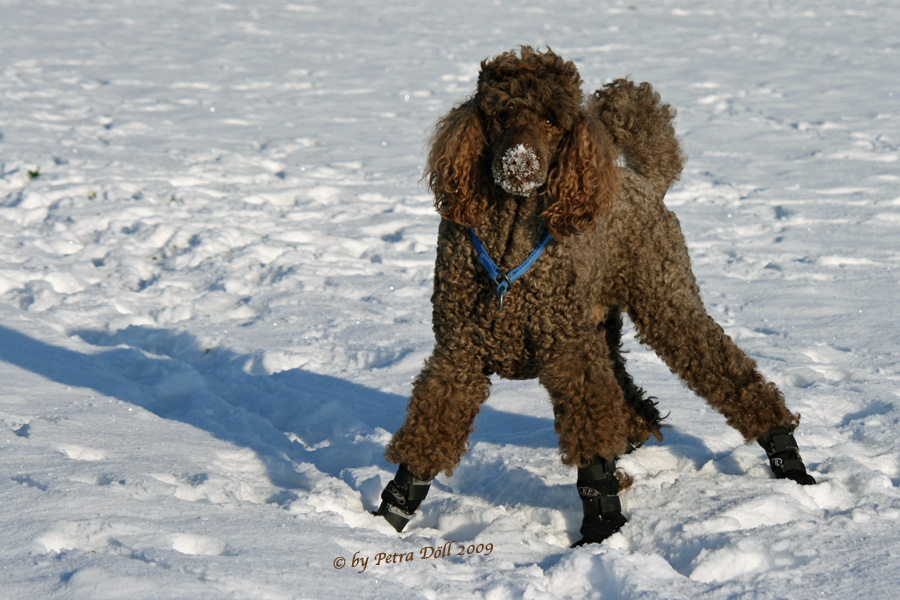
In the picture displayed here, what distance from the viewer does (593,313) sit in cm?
339

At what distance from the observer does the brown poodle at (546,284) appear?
2729mm

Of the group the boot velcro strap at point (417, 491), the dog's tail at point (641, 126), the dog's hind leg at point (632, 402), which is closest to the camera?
the boot velcro strap at point (417, 491)

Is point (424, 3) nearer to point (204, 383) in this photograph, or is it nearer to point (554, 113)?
point (204, 383)

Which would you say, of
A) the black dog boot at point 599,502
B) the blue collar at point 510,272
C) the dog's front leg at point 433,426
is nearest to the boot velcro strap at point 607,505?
the black dog boot at point 599,502

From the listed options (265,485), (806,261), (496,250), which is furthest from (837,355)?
(265,485)

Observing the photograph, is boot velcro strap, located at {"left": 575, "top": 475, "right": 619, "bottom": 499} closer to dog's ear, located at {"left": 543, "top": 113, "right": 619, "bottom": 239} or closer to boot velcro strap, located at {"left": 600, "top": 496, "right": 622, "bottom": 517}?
boot velcro strap, located at {"left": 600, "top": 496, "right": 622, "bottom": 517}

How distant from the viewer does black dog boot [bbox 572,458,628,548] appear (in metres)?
2.94

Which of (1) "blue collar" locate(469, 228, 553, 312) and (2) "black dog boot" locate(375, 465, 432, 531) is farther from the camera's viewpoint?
(2) "black dog boot" locate(375, 465, 432, 531)

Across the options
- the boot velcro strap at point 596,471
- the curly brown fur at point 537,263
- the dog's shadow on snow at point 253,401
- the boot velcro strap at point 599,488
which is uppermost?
the curly brown fur at point 537,263

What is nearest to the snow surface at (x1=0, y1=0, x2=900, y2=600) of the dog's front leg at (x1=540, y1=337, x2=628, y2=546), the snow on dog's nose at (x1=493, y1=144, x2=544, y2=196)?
the dog's front leg at (x1=540, y1=337, x2=628, y2=546)

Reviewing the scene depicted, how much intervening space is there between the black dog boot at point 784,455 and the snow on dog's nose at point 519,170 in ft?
4.88

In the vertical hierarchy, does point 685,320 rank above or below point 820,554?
above

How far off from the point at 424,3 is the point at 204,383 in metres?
14.5

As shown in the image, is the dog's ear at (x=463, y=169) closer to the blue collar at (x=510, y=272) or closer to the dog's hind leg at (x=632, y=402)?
the blue collar at (x=510, y=272)
